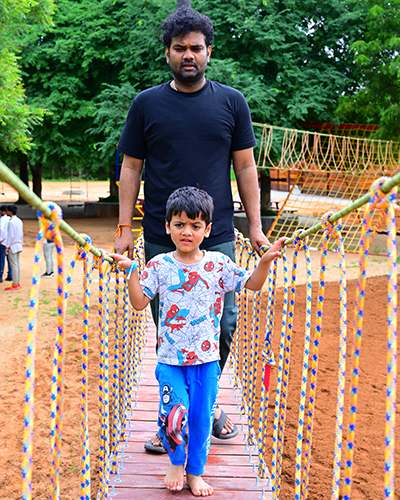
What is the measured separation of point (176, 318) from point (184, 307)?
0.05m

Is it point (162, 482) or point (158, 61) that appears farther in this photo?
point (158, 61)

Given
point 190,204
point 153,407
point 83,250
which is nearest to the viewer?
point 83,250

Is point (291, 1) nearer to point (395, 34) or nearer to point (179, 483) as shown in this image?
point (395, 34)

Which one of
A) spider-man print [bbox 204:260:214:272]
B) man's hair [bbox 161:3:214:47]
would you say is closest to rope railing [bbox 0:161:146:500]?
spider-man print [bbox 204:260:214:272]

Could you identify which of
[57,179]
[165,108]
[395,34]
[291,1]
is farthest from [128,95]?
[57,179]

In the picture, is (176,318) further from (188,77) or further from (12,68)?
(12,68)

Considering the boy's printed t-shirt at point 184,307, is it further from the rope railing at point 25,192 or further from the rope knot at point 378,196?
the rope knot at point 378,196

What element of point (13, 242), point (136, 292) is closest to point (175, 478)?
point (136, 292)

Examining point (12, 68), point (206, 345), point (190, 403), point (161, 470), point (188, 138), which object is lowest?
point (161, 470)

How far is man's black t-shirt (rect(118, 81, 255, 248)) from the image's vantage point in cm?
254

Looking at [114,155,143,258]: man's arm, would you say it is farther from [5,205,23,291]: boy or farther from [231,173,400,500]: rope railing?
[5,205,23,291]: boy

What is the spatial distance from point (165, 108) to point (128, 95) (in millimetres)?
10869

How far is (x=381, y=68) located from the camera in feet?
37.8

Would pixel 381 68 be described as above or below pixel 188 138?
above
